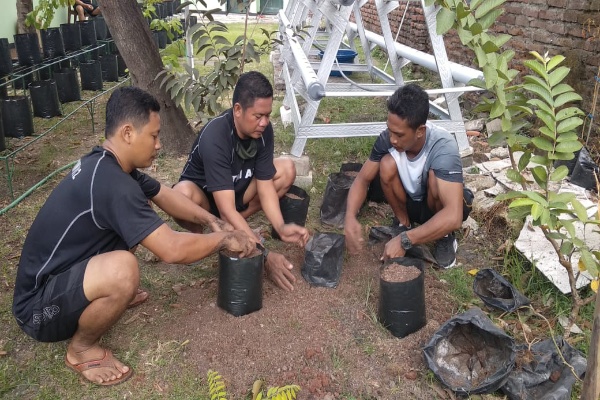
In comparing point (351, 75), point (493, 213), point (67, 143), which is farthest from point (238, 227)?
point (351, 75)

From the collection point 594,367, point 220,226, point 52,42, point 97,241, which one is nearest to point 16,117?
point 52,42

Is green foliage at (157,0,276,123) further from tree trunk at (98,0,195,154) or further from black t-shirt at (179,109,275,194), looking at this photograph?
black t-shirt at (179,109,275,194)

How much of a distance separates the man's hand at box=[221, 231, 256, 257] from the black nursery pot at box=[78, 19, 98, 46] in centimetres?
590

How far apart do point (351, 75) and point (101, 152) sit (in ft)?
18.8

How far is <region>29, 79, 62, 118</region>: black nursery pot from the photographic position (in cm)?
520

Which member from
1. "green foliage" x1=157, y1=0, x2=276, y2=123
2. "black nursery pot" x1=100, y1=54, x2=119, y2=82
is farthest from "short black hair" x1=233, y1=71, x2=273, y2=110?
"black nursery pot" x1=100, y1=54, x2=119, y2=82

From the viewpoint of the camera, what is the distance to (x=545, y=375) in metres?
2.14

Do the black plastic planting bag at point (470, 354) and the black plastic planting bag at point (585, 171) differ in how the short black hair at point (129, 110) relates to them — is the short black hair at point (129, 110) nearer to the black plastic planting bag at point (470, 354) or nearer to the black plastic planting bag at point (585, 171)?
the black plastic planting bag at point (470, 354)

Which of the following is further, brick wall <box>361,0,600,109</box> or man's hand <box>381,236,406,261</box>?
brick wall <box>361,0,600,109</box>

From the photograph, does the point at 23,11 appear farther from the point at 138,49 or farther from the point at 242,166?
the point at 242,166

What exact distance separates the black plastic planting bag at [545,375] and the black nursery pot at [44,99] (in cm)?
489

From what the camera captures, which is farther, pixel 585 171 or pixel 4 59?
pixel 4 59

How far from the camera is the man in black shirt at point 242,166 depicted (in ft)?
8.92

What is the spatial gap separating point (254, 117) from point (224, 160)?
287 mm
